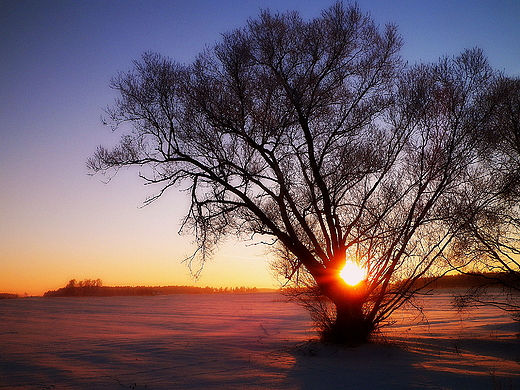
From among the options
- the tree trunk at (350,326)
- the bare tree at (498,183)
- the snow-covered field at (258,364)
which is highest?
the bare tree at (498,183)

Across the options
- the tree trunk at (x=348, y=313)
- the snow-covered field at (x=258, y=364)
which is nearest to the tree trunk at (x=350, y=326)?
the tree trunk at (x=348, y=313)

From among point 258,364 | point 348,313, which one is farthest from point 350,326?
point 258,364

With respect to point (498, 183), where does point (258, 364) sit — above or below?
below

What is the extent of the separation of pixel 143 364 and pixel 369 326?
19.8 ft

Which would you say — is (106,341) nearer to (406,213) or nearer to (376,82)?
(406,213)

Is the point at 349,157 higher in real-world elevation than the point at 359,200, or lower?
higher

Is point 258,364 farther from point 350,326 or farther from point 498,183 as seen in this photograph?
point 498,183

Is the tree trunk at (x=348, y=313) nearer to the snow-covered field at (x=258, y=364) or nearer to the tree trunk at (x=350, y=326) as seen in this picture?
the tree trunk at (x=350, y=326)

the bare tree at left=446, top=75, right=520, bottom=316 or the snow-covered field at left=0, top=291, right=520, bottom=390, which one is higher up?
the bare tree at left=446, top=75, right=520, bottom=316

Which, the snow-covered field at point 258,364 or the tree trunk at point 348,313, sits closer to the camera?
the snow-covered field at point 258,364

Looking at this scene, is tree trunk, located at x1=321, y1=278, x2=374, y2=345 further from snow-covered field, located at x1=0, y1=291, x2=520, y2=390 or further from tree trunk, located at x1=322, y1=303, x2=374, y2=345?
snow-covered field, located at x1=0, y1=291, x2=520, y2=390

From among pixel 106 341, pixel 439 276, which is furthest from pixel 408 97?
pixel 106 341

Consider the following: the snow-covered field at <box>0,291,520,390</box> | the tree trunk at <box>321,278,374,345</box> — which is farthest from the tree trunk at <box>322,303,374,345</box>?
the snow-covered field at <box>0,291,520,390</box>

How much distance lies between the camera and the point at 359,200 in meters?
11.3
